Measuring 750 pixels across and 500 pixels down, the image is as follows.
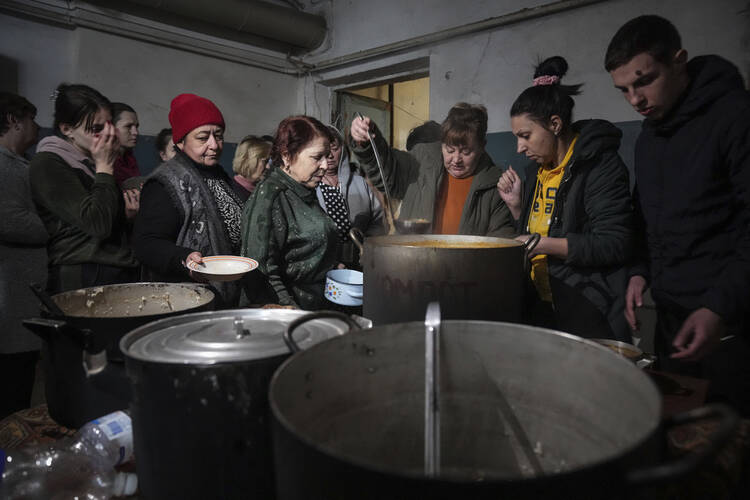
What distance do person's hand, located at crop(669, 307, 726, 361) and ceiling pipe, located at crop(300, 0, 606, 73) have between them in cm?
327

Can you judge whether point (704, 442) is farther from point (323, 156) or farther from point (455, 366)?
point (323, 156)

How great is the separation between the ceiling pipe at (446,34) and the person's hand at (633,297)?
291 cm

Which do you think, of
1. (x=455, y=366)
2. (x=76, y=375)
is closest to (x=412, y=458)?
(x=455, y=366)

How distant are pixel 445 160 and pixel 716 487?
2.10 m

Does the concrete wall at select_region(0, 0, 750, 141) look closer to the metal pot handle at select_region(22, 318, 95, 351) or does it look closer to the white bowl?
the white bowl

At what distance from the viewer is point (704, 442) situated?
833 mm

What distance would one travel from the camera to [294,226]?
2.01m

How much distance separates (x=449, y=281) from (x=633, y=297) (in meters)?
1.21

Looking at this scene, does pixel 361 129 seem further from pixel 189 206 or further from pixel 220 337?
pixel 220 337

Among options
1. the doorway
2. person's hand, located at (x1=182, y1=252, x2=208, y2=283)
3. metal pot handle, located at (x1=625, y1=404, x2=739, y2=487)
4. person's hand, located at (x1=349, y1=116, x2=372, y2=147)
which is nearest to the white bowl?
person's hand, located at (x1=182, y1=252, x2=208, y2=283)

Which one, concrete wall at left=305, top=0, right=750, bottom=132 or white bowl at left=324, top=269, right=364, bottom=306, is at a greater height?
concrete wall at left=305, top=0, right=750, bottom=132

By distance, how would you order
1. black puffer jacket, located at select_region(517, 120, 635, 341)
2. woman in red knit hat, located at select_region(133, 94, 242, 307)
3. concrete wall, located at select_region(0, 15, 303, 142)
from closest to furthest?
1. black puffer jacket, located at select_region(517, 120, 635, 341)
2. woman in red knit hat, located at select_region(133, 94, 242, 307)
3. concrete wall, located at select_region(0, 15, 303, 142)

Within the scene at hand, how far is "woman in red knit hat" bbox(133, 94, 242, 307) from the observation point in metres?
1.83

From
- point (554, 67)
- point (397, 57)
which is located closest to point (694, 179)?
point (554, 67)
